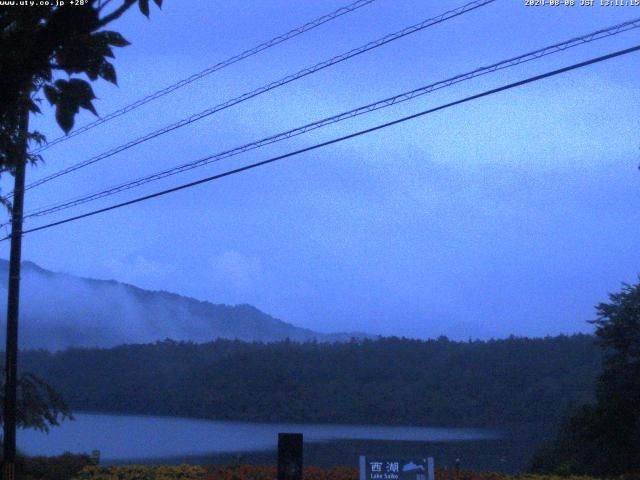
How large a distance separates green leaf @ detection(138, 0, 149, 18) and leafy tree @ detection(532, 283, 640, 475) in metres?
18.1

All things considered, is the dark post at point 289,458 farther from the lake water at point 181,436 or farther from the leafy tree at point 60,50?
the lake water at point 181,436

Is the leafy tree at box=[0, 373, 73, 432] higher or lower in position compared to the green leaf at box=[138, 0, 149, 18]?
lower

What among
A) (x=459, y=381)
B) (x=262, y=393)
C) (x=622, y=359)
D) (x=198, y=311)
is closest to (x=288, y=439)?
(x=622, y=359)

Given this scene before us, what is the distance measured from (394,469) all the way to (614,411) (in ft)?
35.5

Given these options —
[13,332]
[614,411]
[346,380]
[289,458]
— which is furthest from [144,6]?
[346,380]

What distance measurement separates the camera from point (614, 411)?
2127 centimetres

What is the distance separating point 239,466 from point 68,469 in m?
3.73

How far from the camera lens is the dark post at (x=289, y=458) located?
412 inches

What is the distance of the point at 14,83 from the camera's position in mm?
4258

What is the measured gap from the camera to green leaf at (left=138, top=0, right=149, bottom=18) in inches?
198

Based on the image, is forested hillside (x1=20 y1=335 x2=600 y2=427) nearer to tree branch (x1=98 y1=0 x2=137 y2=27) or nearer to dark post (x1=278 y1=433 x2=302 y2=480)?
dark post (x1=278 y1=433 x2=302 y2=480)

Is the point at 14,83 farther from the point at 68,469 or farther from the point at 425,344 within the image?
the point at 425,344

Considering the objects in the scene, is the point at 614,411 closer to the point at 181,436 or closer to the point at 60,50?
the point at 181,436

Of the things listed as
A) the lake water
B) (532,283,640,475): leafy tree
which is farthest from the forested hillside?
(532,283,640,475): leafy tree
